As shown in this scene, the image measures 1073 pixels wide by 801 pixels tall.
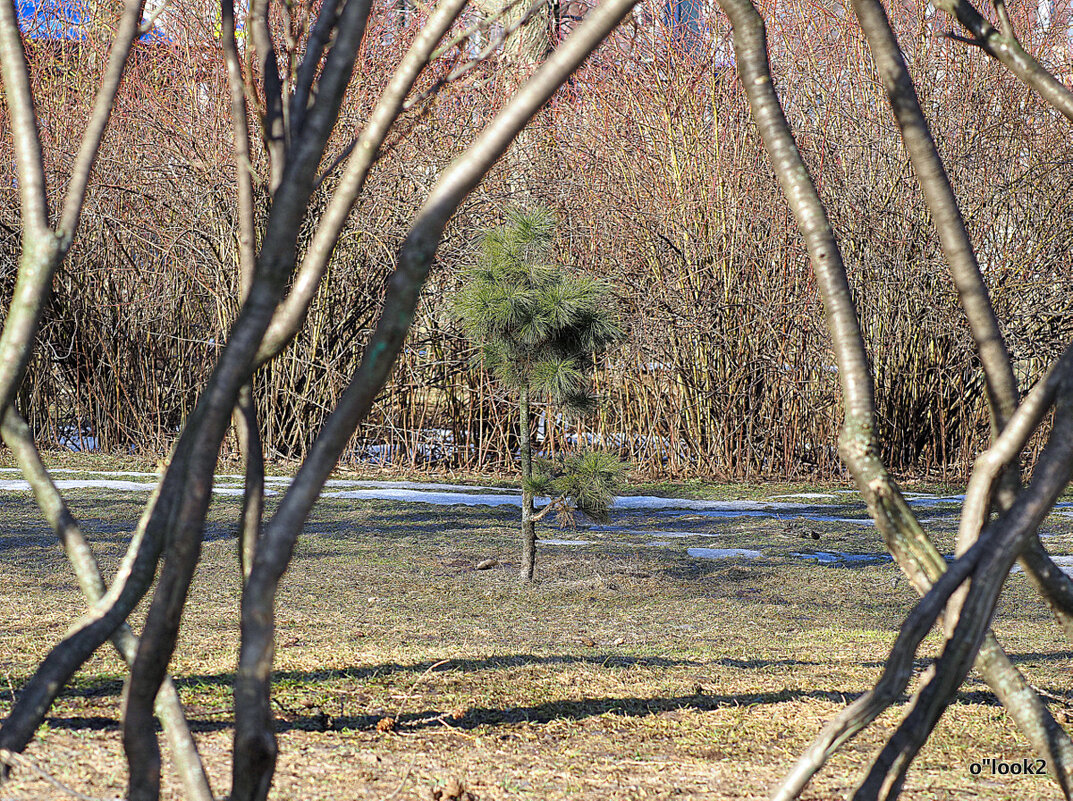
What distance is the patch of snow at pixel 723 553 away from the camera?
16.4 ft

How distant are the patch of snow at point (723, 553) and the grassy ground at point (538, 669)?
3.9 inches

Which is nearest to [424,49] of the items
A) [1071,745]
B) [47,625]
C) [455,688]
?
[1071,745]

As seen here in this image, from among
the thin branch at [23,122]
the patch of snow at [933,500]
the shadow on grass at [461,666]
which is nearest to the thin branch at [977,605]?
the thin branch at [23,122]

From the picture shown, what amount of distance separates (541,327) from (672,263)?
13.9 feet

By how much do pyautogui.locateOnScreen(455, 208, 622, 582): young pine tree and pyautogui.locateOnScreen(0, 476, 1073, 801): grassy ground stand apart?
45 cm

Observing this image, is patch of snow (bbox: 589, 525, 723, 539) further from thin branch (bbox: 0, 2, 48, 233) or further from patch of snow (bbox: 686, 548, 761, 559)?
thin branch (bbox: 0, 2, 48, 233)

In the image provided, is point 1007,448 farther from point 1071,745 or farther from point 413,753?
point 413,753

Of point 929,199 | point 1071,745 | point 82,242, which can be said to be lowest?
point 1071,745

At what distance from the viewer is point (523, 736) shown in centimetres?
245

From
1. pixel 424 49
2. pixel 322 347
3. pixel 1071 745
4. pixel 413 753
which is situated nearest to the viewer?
pixel 424 49

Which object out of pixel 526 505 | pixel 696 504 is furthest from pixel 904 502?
pixel 696 504

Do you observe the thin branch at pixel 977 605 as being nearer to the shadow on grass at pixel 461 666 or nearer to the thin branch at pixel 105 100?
the thin branch at pixel 105 100

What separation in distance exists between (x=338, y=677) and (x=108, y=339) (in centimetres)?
628

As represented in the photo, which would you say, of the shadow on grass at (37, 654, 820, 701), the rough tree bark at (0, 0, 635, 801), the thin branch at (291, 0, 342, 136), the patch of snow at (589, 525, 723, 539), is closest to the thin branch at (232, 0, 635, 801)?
the rough tree bark at (0, 0, 635, 801)
